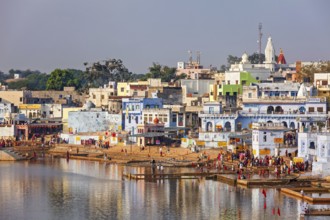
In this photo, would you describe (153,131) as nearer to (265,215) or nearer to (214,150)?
(214,150)

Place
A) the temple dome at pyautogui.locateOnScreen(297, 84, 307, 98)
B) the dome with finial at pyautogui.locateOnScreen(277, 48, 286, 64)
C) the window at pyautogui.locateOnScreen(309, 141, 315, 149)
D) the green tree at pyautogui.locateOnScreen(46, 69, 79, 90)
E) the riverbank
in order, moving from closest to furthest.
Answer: the window at pyautogui.locateOnScreen(309, 141, 315, 149) < the riverbank < the temple dome at pyautogui.locateOnScreen(297, 84, 307, 98) < the dome with finial at pyautogui.locateOnScreen(277, 48, 286, 64) < the green tree at pyautogui.locateOnScreen(46, 69, 79, 90)

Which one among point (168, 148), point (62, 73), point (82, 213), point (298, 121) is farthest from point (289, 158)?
point (62, 73)

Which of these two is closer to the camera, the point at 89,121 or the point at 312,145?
the point at 312,145

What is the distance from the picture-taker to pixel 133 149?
60125mm

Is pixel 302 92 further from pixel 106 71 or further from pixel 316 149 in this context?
pixel 106 71

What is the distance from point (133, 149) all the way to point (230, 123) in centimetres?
652

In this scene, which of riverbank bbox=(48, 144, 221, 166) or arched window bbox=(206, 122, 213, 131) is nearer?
riverbank bbox=(48, 144, 221, 166)

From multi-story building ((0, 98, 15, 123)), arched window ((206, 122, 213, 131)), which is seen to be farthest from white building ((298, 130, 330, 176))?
multi-story building ((0, 98, 15, 123))

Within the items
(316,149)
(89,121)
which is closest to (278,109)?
(316,149)

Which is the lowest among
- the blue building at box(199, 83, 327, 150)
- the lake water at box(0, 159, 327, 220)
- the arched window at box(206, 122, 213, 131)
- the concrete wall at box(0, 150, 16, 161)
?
the lake water at box(0, 159, 327, 220)

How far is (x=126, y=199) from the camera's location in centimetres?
4147

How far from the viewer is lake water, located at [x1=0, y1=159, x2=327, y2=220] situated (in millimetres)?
→ 37875

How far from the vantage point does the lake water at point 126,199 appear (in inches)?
1491

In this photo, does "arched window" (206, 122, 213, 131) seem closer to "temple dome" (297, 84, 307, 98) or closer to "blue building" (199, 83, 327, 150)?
"blue building" (199, 83, 327, 150)
